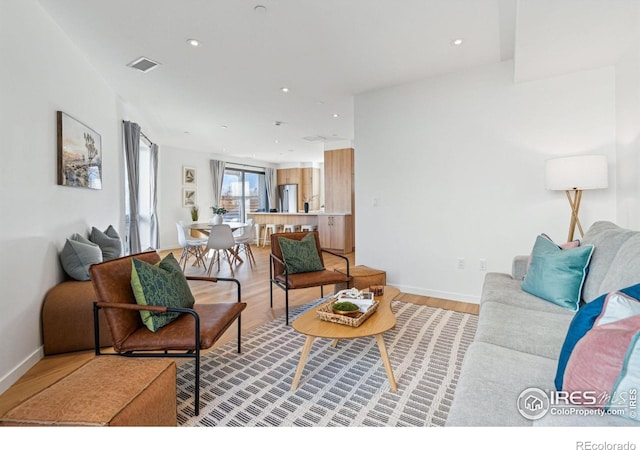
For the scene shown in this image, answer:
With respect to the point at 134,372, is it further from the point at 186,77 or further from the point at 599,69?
the point at 599,69

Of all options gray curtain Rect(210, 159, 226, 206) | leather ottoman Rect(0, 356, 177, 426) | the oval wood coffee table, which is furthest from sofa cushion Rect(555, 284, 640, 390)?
gray curtain Rect(210, 159, 226, 206)

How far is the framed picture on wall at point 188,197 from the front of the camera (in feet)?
26.7

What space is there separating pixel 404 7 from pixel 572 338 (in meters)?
2.40

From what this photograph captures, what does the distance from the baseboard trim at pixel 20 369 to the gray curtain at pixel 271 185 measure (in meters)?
8.58

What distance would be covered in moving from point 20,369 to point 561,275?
3.56 metres

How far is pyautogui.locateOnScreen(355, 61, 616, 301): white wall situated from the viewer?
9.82 ft

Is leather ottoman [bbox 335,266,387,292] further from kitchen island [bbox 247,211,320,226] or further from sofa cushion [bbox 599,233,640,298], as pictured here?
kitchen island [bbox 247,211,320,226]

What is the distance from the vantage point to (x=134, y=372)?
1367 millimetres

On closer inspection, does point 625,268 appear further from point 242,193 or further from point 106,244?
point 242,193

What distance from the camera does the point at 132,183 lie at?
16.3 feet

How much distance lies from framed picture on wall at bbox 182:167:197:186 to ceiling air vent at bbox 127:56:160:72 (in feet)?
16.0

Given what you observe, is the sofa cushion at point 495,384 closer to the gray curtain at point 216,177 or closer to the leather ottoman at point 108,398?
the leather ottoman at point 108,398

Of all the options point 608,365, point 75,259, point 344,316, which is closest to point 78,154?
point 75,259
